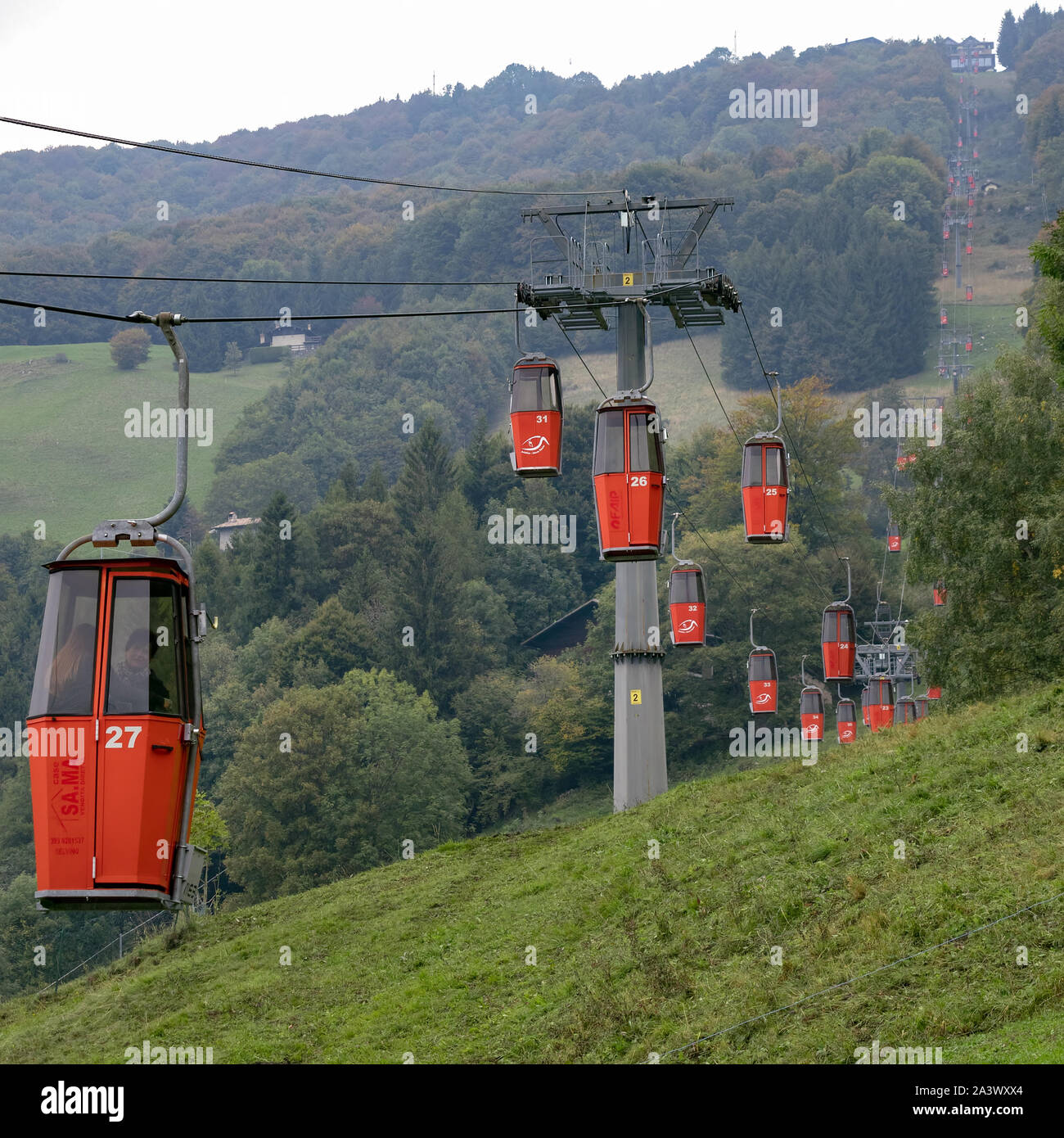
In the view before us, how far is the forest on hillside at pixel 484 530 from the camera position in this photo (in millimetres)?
39469

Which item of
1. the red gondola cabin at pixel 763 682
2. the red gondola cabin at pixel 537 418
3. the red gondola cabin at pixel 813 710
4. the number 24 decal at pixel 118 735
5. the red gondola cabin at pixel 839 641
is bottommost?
the red gondola cabin at pixel 813 710

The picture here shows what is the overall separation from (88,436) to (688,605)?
123355 millimetres

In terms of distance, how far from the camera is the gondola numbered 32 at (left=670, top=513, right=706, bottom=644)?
39469 mm

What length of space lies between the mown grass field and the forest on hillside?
5548 mm

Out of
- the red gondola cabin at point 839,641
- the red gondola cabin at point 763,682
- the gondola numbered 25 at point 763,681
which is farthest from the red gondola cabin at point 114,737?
the red gondola cabin at point 763,682

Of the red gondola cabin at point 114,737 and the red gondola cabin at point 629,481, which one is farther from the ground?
the red gondola cabin at point 629,481

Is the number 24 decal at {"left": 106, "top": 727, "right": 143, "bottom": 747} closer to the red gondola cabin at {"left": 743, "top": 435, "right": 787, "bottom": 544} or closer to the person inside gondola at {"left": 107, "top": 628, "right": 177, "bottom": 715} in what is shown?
the person inside gondola at {"left": 107, "top": 628, "right": 177, "bottom": 715}

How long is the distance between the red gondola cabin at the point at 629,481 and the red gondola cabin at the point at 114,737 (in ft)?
27.4

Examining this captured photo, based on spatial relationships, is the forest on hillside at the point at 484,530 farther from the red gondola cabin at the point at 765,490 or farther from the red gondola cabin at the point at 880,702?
the red gondola cabin at the point at 880,702

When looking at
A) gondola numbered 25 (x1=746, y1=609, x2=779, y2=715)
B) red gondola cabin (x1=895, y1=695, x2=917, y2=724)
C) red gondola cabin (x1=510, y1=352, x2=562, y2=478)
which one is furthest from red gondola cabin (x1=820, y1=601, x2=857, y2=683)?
Answer: red gondola cabin (x1=510, y1=352, x2=562, y2=478)

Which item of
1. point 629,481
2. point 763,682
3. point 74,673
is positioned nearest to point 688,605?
point 763,682
